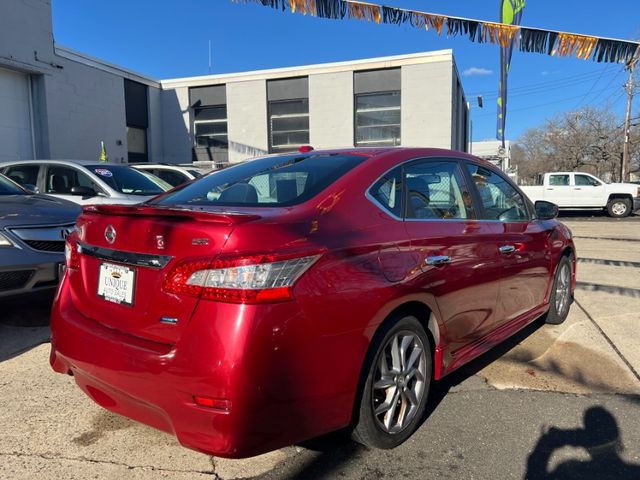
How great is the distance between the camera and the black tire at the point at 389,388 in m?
2.50

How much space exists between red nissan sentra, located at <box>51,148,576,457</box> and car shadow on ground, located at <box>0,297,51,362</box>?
182cm

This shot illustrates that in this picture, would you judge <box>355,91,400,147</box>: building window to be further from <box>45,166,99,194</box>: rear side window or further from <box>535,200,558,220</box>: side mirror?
<box>535,200,558,220</box>: side mirror

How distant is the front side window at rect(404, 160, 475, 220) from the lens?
3.00m

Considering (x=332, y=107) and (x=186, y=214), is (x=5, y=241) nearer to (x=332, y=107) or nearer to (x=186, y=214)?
(x=186, y=214)

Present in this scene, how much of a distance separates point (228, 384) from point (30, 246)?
10.6ft

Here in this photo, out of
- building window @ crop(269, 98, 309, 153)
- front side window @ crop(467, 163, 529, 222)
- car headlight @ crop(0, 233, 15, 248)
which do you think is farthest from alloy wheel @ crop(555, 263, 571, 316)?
building window @ crop(269, 98, 309, 153)

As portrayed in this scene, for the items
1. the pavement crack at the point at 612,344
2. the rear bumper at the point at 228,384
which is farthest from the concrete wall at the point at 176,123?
the rear bumper at the point at 228,384

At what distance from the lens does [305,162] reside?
318 cm

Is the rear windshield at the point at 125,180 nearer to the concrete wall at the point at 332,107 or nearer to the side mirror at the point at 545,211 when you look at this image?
the side mirror at the point at 545,211

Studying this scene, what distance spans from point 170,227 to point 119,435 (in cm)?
141

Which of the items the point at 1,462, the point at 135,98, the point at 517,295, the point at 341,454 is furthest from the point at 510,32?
the point at 135,98

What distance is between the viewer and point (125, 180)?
7.79 m

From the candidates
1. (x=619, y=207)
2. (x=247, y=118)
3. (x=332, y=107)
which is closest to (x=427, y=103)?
(x=332, y=107)

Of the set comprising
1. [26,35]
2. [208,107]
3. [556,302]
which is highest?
[26,35]
